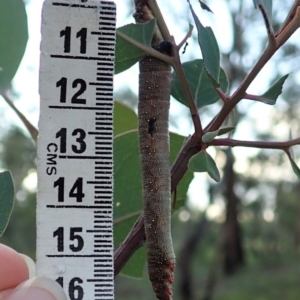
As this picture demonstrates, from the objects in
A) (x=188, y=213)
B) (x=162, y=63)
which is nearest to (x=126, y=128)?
(x=162, y=63)

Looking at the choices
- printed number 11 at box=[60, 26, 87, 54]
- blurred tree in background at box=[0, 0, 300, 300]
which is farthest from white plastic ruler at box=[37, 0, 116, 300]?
blurred tree in background at box=[0, 0, 300, 300]

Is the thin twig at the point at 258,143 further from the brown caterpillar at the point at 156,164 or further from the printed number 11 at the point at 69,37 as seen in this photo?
the printed number 11 at the point at 69,37

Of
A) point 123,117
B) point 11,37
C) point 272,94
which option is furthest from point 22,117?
point 272,94

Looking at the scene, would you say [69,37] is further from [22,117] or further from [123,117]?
[123,117]

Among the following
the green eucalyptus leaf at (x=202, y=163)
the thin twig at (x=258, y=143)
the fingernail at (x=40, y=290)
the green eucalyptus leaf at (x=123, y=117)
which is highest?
the green eucalyptus leaf at (x=123, y=117)

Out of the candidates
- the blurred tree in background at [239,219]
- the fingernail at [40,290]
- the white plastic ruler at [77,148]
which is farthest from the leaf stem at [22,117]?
the blurred tree in background at [239,219]

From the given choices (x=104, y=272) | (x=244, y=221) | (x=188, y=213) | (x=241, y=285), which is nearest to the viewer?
(x=104, y=272)

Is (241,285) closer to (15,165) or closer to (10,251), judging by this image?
(15,165)
